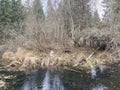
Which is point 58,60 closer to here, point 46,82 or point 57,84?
point 46,82

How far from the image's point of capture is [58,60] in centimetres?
2262

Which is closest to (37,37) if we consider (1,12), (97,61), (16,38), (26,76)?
(16,38)

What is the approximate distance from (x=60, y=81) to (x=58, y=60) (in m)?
6.85

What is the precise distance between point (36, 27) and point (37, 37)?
1.19 metres

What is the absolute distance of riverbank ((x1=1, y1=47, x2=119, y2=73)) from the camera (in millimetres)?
21016

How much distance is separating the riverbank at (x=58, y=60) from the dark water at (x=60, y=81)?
6.73 feet

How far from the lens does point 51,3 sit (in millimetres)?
28344

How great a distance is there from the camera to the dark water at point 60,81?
14.2 metres

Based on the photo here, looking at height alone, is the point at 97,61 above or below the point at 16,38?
below

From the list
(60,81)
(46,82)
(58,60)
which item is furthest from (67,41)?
(46,82)

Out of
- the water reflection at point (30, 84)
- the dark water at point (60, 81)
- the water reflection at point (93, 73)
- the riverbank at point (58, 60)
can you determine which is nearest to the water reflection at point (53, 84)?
the dark water at point (60, 81)

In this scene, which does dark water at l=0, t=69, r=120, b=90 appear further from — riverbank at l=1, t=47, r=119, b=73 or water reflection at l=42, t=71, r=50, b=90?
riverbank at l=1, t=47, r=119, b=73

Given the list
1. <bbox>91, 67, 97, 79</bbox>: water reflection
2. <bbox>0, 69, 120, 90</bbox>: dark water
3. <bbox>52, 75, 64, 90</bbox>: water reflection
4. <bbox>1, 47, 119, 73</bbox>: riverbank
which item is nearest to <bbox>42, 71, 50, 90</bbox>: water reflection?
<bbox>0, 69, 120, 90</bbox>: dark water

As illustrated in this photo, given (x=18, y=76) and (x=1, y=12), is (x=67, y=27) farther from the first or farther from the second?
(x=1, y=12)
